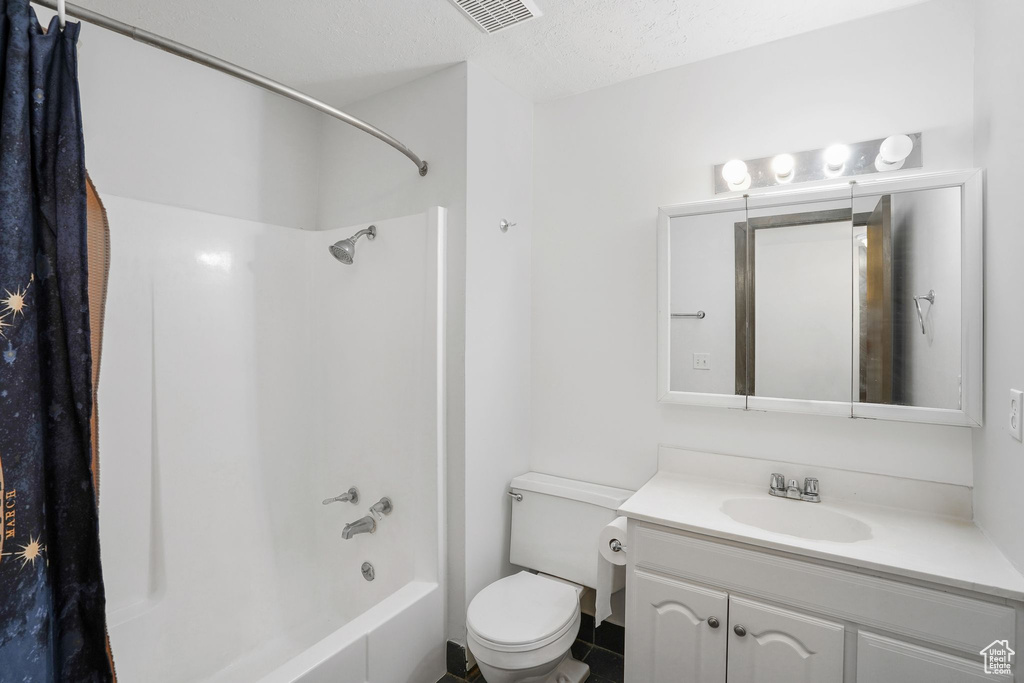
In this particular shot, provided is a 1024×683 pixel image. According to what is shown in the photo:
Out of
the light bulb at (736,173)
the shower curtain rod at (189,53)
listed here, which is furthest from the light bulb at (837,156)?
the shower curtain rod at (189,53)

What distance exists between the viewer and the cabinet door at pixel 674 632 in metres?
1.50

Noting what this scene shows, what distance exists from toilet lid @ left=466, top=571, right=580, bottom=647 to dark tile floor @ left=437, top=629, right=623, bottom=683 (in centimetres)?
36

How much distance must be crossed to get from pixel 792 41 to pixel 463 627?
2529 mm

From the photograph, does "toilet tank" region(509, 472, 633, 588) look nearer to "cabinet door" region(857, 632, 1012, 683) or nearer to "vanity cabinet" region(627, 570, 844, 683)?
"vanity cabinet" region(627, 570, 844, 683)

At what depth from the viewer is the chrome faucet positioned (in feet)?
5.67

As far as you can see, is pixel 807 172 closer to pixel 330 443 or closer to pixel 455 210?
pixel 455 210

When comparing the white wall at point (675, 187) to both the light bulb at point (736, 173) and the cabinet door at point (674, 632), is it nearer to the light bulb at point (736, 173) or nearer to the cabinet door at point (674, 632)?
the light bulb at point (736, 173)

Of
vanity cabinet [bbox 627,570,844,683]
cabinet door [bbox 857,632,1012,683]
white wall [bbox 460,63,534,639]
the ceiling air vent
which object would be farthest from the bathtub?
cabinet door [bbox 857,632,1012,683]

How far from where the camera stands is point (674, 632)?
1.57 meters

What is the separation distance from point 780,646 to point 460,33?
2.21 metres

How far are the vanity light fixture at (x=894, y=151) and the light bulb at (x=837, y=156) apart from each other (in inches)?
3.8

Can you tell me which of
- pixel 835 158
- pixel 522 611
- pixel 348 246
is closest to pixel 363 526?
pixel 522 611

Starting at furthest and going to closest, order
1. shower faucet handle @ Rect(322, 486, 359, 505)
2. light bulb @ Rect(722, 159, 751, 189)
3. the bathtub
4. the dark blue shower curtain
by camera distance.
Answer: shower faucet handle @ Rect(322, 486, 359, 505) → light bulb @ Rect(722, 159, 751, 189) → the bathtub → the dark blue shower curtain

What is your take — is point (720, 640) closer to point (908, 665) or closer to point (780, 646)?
point (780, 646)
